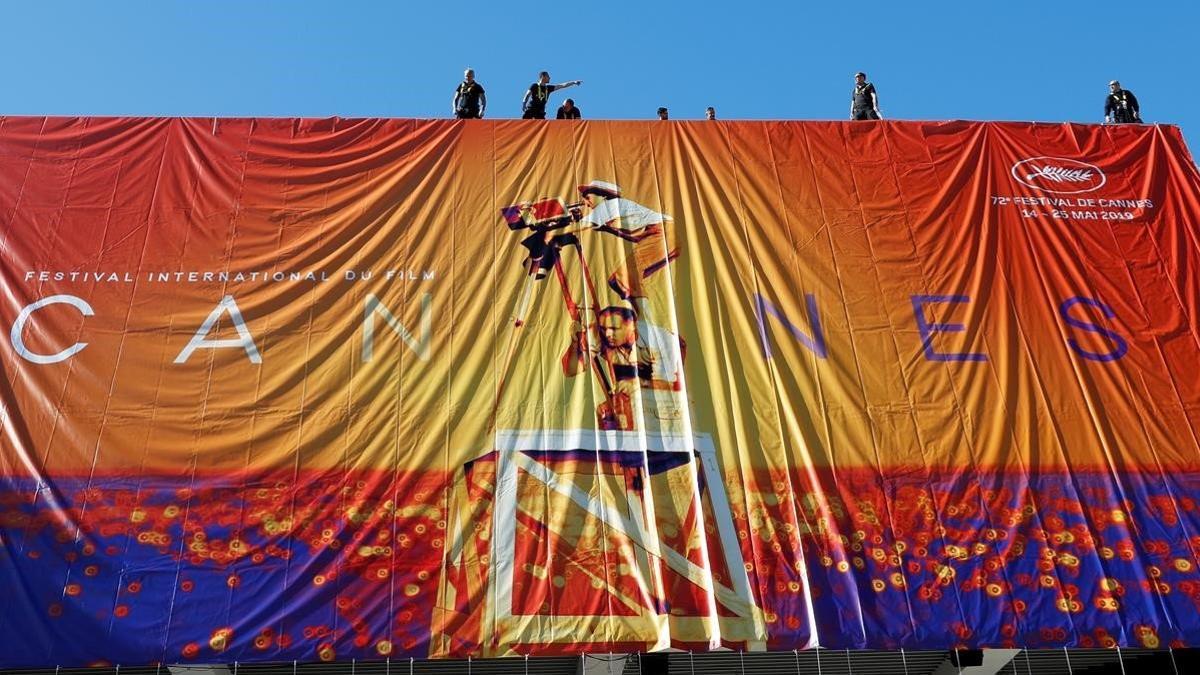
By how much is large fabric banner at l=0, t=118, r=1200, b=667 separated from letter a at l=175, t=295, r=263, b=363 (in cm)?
5

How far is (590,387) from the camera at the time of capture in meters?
11.3

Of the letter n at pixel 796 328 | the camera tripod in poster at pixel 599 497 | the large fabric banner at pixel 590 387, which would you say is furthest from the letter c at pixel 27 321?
the letter n at pixel 796 328

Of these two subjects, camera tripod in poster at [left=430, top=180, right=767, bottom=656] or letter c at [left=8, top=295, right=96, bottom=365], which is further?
letter c at [left=8, top=295, right=96, bottom=365]

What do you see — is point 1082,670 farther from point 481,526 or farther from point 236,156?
point 236,156

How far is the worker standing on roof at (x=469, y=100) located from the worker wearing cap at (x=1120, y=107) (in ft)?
27.5

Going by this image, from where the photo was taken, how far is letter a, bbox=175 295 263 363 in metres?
11.3

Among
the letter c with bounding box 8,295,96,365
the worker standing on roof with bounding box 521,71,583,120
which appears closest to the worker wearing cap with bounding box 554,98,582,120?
the worker standing on roof with bounding box 521,71,583,120

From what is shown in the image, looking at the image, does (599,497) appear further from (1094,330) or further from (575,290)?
(1094,330)

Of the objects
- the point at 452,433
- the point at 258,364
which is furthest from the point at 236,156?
the point at 452,433

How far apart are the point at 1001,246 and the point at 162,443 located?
363 inches

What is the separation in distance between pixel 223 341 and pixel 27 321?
2.04m

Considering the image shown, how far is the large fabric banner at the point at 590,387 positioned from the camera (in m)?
9.93

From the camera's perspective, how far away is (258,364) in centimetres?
1128

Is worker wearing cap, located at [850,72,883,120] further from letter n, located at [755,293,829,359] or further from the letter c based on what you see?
the letter c
